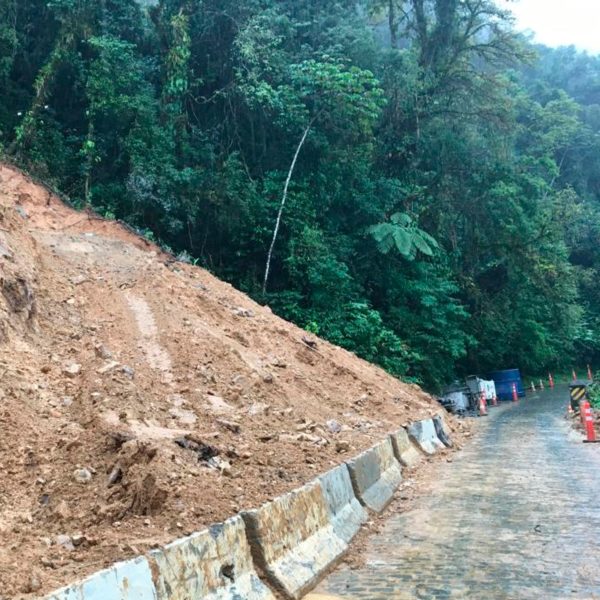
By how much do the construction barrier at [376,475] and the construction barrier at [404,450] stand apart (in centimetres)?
50

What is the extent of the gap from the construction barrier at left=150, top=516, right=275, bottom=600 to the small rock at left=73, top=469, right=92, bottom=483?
130 cm

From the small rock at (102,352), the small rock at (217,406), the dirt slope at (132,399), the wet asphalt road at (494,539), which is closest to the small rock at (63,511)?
the dirt slope at (132,399)

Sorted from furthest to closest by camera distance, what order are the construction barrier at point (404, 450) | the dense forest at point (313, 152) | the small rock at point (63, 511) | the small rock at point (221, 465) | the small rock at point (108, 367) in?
the dense forest at point (313, 152) < the construction barrier at point (404, 450) < the small rock at point (108, 367) < the small rock at point (221, 465) < the small rock at point (63, 511)

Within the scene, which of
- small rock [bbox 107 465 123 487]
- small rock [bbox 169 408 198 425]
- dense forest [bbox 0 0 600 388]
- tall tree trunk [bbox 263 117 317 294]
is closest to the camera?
small rock [bbox 107 465 123 487]

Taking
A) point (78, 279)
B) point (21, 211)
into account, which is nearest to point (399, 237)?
point (21, 211)

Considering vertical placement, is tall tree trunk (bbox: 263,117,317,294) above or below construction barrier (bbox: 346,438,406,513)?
above

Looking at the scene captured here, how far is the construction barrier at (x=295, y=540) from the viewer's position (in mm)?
5160

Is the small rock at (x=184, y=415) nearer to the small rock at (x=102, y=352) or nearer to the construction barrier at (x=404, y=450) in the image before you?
the small rock at (x=102, y=352)

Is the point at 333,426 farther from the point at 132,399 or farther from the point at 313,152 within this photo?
the point at 313,152

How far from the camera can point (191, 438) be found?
6.62m

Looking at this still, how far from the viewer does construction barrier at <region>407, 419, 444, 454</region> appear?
13211 mm

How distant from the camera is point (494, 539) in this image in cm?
691

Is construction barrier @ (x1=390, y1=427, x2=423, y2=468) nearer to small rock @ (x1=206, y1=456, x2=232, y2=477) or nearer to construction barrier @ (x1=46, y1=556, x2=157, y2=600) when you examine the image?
small rock @ (x1=206, y1=456, x2=232, y2=477)

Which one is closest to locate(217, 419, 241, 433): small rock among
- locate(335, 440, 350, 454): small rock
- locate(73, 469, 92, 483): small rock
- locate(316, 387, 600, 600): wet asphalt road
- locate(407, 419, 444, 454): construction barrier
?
locate(335, 440, 350, 454): small rock
